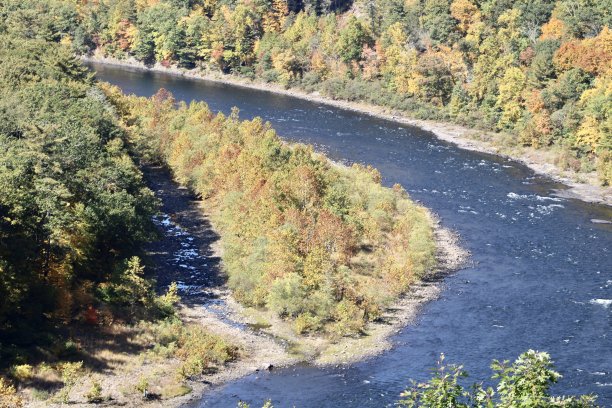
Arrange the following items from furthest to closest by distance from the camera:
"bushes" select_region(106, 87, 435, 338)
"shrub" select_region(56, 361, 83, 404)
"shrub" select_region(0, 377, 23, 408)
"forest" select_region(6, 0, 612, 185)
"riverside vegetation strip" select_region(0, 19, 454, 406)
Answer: "forest" select_region(6, 0, 612, 185) → "bushes" select_region(106, 87, 435, 338) → "riverside vegetation strip" select_region(0, 19, 454, 406) → "shrub" select_region(56, 361, 83, 404) → "shrub" select_region(0, 377, 23, 408)

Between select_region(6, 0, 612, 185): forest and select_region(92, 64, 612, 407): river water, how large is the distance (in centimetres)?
1274

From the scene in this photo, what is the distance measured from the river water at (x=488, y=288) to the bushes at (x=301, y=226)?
16.8 feet

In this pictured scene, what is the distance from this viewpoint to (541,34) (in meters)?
150

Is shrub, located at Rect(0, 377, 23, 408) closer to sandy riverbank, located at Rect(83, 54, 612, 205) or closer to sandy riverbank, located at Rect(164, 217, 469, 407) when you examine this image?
sandy riverbank, located at Rect(164, 217, 469, 407)

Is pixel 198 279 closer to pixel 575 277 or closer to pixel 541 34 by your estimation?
pixel 575 277

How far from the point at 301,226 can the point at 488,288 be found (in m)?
18.8

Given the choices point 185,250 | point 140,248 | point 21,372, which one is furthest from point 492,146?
point 21,372

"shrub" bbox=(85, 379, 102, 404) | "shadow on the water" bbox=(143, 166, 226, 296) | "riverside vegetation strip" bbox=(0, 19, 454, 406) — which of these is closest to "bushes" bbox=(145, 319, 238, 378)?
"riverside vegetation strip" bbox=(0, 19, 454, 406)

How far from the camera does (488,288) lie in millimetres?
71750

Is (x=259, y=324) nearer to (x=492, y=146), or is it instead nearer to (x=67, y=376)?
(x=67, y=376)

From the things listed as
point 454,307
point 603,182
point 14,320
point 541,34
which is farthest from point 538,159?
point 14,320

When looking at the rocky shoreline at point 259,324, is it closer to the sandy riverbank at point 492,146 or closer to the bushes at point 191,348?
the bushes at point 191,348

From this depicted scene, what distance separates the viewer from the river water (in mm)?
54656

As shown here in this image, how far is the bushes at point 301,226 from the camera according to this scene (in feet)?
218
